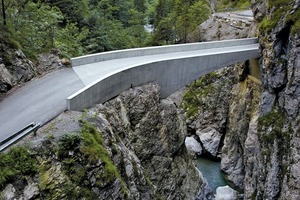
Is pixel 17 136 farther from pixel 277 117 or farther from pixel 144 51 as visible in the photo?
pixel 277 117

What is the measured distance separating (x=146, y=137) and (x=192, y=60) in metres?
7.36

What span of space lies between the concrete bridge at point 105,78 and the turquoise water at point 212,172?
11947 millimetres

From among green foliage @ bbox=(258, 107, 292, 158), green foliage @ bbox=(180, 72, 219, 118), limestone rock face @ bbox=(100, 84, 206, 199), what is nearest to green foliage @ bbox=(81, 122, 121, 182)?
limestone rock face @ bbox=(100, 84, 206, 199)

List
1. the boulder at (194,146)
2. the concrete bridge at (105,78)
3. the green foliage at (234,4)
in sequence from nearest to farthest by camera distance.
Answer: the concrete bridge at (105,78) → the boulder at (194,146) → the green foliage at (234,4)

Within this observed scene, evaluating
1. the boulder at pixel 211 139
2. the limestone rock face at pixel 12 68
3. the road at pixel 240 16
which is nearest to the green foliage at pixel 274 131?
the boulder at pixel 211 139

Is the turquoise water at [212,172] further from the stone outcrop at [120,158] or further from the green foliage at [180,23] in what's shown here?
the green foliage at [180,23]

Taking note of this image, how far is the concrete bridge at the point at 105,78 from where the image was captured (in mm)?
14547

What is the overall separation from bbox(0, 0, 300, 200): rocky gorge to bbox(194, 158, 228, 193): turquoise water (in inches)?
30.3

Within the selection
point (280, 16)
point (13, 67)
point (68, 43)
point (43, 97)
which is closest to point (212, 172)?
point (280, 16)

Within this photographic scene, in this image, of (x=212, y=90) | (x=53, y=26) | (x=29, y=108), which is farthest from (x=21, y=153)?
(x=212, y=90)

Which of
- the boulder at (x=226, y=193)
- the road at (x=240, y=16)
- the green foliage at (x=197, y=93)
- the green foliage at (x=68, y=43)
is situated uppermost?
the green foliage at (x=68, y=43)

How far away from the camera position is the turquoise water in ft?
105

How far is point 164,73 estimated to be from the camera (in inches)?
866

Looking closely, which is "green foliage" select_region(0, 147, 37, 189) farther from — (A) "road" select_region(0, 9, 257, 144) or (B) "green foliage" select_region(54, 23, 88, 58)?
(B) "green foliage" select_region(54, 23, 88, 58)
